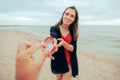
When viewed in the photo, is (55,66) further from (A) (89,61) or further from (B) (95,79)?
(A) (89,61)

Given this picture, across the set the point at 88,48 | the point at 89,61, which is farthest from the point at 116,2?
the point at 88,48

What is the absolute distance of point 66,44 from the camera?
86cm

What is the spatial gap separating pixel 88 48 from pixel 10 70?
183cm

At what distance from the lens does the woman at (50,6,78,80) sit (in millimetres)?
872

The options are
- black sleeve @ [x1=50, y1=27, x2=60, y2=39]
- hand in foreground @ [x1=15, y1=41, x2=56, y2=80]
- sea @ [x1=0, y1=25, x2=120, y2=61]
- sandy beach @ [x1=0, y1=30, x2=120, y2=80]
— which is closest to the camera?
hand in foreground @ [x1=15, y1=41, x2=56, y2=80]

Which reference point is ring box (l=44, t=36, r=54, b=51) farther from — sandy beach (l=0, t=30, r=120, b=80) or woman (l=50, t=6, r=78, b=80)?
sandy beach (l=0, t=30, r=120, b=80)

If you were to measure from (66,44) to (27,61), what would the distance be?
209 mm

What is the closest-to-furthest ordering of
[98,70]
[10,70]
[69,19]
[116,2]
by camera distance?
1. [69,19]
2. [116,2]
3. [10,70]
4. [98,70]

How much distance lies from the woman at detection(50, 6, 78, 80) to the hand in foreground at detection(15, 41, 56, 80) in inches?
6.1

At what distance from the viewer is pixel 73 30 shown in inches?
35.9

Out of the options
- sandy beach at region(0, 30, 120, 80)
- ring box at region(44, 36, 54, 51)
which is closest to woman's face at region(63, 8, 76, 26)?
→ ring box at region(44, 36, 54, 51)

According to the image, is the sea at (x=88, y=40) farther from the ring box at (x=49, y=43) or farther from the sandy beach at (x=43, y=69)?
the ring box at (x=49, y=43)

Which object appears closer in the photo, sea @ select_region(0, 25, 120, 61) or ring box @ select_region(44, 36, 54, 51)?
ring box @ select_region(44, 36, 54, 51)

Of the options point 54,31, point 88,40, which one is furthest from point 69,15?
point 88,40
